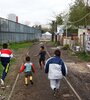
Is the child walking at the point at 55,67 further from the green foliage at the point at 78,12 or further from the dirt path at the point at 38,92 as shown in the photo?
the green foliage at the point at 78,12

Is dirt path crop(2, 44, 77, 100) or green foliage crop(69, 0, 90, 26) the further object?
green foliage crop(69, 0, 90, 26)

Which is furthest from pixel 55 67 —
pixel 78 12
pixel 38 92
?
pixel 78 12

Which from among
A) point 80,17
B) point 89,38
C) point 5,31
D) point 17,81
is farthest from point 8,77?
point 80,17

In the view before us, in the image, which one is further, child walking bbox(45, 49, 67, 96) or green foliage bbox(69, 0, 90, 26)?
green foliage bbox(69, 0, 90, 26)

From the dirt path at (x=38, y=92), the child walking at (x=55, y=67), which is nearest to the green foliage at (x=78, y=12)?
the dirt path at (x=38, y=92)

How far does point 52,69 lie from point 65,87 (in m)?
3.08

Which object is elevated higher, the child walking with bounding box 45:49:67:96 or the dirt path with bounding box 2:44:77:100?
the child walking with bounding box 45:49:67:96

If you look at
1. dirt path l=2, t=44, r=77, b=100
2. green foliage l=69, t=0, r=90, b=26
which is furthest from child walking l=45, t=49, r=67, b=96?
green foliage l=69, t=0, r=90, b=26

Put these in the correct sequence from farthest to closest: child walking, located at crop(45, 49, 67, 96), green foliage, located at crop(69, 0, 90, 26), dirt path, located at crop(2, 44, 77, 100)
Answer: green foliage, located at crop(69, 0, 90, 26), dirt path, located at crop(2, 44, 77, 100), child walking, located at crop(45, 49, 67, 96)

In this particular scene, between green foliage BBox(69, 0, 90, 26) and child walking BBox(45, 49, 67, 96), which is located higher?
green foliage BBox(69, 0, 90, 26)

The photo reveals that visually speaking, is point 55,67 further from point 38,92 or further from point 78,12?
point 78,12

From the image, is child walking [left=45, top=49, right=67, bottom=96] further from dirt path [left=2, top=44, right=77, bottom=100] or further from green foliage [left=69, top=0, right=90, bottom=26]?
green foliage [left=69, top=0, right=90, bottom=26]

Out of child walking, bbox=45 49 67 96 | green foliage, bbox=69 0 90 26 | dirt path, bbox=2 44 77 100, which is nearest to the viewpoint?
child walking, bbox=45 49 67 96

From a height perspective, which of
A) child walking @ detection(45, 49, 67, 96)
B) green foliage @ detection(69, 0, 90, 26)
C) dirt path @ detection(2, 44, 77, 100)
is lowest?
dirt path @ detection(2, 44, 77, 100)
